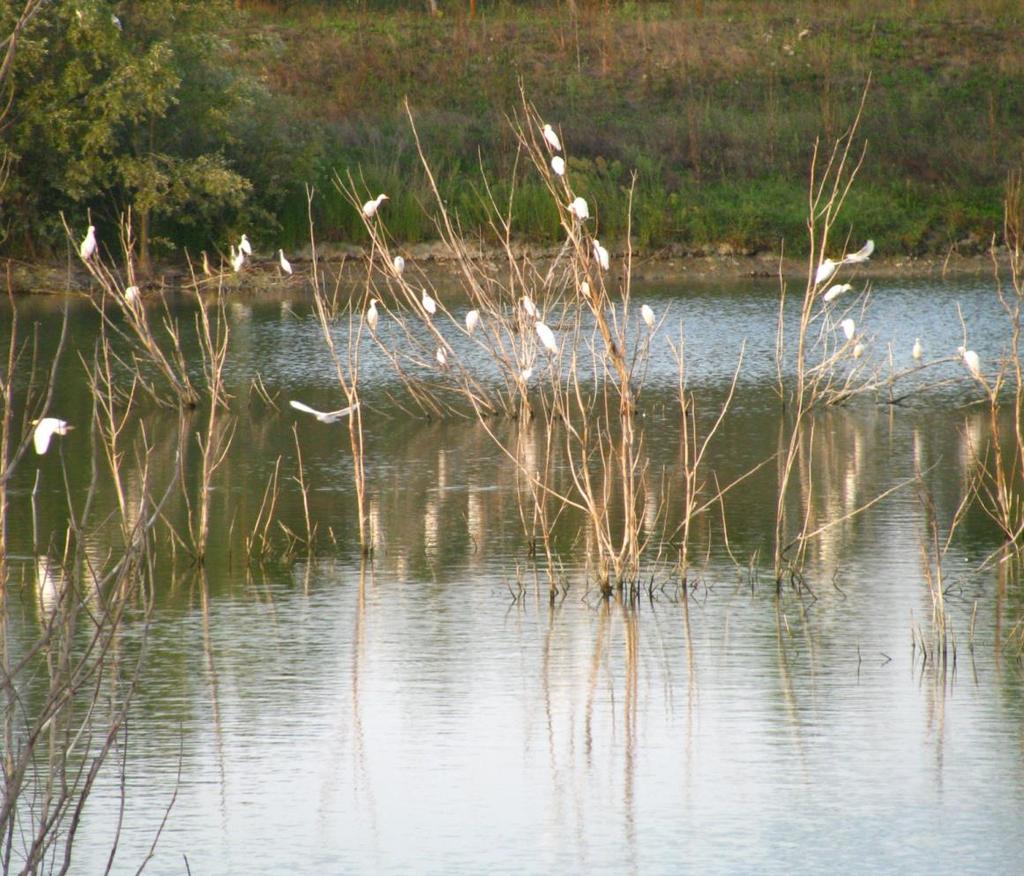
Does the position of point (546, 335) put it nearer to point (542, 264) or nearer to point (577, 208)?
point (577, 208)

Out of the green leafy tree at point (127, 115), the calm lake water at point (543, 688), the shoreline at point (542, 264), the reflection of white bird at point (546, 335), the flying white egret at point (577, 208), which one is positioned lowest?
the calm lake water at point (543, 688)

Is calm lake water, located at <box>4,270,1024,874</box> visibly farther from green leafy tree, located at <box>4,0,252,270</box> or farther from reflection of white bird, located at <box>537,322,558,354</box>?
green leafy tree, located at <box>4,0,252,270</box>

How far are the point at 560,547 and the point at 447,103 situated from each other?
22.3 meters

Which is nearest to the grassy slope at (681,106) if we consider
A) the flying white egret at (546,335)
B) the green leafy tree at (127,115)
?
the green leafy tree at (127,115)

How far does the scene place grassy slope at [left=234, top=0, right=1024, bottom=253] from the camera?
24.0m

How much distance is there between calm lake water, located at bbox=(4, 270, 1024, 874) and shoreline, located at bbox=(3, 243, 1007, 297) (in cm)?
1178

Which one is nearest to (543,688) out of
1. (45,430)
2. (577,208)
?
(45,430)

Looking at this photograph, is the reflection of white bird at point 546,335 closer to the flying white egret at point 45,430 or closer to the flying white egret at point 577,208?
the flying white egret at point 577,208

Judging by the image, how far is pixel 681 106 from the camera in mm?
28609

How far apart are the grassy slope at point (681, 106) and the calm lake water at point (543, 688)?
13.9 meters

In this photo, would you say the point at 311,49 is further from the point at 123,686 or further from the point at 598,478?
the point at 123,686

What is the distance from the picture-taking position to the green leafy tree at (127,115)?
20.4m

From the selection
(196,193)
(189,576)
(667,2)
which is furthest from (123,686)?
(667,2)

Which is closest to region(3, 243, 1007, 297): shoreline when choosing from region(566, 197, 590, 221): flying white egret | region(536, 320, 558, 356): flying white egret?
region(536, 320, 558, 356): flying white egret
